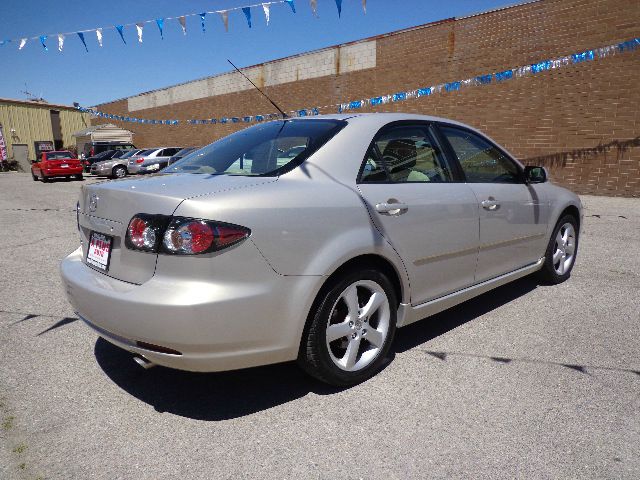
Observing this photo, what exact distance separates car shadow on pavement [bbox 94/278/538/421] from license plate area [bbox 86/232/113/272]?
2.43 feet

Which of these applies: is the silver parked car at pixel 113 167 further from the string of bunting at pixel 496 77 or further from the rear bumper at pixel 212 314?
the rear bumper at pixel 212 314

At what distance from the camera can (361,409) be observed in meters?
2.43

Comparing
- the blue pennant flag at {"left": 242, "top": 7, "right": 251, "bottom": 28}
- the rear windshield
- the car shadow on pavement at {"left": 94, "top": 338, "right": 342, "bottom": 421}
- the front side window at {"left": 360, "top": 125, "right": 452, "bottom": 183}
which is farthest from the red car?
the front side window at {"left": 360, "top": 125, "right": 452, "bottom": 183}

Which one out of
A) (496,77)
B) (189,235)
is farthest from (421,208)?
(496,77)

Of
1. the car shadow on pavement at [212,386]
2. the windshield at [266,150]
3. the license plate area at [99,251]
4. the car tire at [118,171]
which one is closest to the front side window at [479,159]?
the windshield at [266,150]

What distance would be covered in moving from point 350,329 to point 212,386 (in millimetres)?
875

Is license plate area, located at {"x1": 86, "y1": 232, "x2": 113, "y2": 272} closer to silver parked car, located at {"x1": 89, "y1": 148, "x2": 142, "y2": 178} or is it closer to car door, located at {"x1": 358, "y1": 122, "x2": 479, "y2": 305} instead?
car door, located at {"x1": 358, "y1": 122, "x2": 479, "y2": 305}

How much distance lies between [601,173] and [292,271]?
1174cm

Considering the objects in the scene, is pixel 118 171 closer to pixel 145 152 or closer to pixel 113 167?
pixel 113 167

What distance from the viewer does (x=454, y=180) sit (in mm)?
3197

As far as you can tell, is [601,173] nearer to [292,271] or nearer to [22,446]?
[292,271]

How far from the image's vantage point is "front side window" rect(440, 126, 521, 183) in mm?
3371

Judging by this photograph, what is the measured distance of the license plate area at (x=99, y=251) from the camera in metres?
2.39

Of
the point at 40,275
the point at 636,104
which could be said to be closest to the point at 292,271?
the point at 40,275
